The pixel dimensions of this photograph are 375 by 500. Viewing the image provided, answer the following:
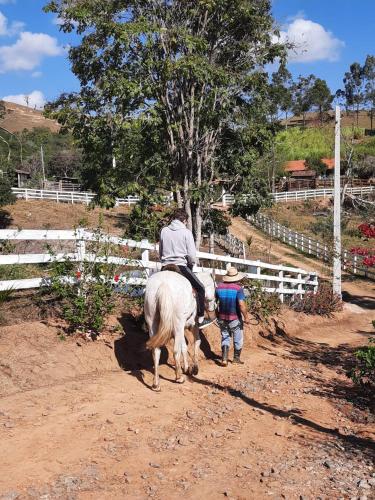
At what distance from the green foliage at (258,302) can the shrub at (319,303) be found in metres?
2.59

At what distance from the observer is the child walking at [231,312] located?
8422 millimetres

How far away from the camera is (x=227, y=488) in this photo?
397 cm

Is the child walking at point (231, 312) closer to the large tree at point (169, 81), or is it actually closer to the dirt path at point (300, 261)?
the large tree at point (169, 81)

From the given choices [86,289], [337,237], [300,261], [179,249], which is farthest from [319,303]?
[300,261]

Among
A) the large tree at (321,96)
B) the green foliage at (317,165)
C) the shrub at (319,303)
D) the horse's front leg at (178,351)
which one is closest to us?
the horse's front leg at (178,351)

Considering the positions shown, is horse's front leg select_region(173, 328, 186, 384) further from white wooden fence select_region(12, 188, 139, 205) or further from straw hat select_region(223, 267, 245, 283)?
white wooden fence select_region(12, 188, 139, 205)

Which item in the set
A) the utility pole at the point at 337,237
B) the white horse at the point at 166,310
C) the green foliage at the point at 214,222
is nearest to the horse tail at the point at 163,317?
the white horse at the point at 166,310

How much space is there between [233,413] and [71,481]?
2270 millimetres

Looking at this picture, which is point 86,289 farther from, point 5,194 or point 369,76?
point 369,76

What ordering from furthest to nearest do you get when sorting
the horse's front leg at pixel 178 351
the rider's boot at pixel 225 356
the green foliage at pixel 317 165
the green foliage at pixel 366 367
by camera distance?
the green foliage at pixel 317 165, the rider's boot at pixel 225 356, the green foliage at pixel 366 367, the horse's front leg at pixel 178 351

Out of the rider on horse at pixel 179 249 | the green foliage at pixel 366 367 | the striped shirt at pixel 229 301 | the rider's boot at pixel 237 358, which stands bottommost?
the rider's boot at pixel 237 358

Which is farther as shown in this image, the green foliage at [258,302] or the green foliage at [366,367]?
the green foliage at [258,302]

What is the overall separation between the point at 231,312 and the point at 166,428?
3529mm

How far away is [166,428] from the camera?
201 inches
